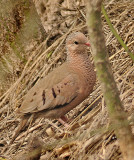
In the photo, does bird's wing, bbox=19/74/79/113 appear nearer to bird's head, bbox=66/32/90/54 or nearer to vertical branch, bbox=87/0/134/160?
bird's head, bbox=66/32/90/54

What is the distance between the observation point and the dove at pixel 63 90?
9.09 feet

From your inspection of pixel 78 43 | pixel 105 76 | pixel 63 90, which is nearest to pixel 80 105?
pixel 63 90

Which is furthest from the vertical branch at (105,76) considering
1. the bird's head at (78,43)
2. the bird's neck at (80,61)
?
the bird's head at (78,43)

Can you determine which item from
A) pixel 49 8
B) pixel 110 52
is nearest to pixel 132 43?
pixel 110 52

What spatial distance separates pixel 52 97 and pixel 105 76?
4.48 ft

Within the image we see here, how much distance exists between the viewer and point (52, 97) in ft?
9.26

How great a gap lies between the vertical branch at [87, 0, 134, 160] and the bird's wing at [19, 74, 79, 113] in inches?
45.4

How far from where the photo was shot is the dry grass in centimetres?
221

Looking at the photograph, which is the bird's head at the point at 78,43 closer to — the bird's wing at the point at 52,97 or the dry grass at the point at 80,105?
the bird's wing at the point at 52,97

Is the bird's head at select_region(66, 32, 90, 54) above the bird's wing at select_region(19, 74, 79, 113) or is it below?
above

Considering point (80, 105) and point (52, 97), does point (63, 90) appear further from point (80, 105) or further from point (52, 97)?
point (80, 105)

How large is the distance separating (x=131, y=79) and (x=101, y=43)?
1.49 m

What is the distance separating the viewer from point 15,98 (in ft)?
12.4

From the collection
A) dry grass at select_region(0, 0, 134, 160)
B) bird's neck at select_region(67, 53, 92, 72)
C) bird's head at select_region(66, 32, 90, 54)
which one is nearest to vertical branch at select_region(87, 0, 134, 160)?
dry grass at select_region(0, 0, 134, 160)
